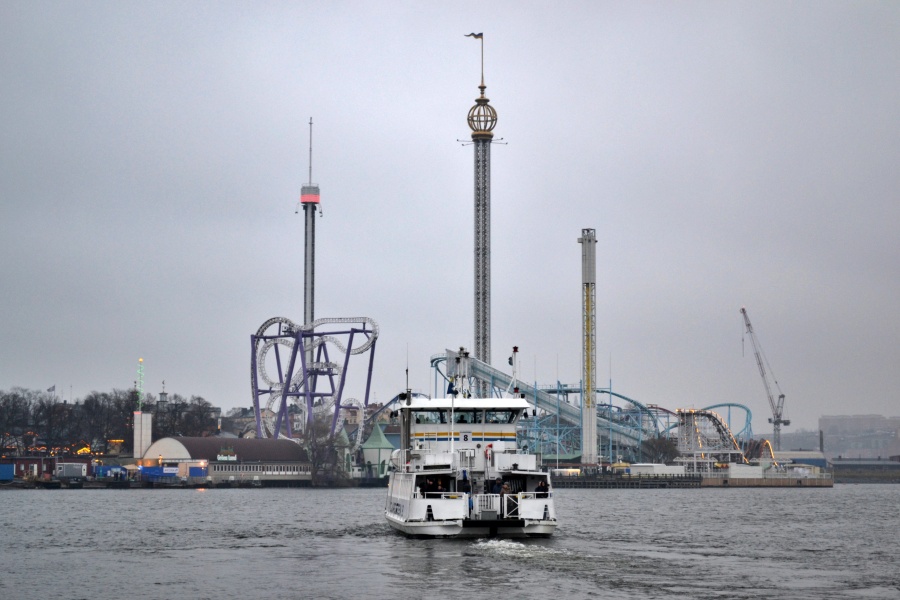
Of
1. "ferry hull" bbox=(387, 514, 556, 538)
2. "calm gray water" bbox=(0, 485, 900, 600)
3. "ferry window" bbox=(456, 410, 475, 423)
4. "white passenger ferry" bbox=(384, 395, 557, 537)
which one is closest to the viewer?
"calm gray water" bbox=(0, 485, 900, 600)

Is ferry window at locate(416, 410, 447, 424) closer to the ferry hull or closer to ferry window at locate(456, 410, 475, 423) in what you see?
ferry window at locate(456, 410, 475, 423)

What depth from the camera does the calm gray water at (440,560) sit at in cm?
4894

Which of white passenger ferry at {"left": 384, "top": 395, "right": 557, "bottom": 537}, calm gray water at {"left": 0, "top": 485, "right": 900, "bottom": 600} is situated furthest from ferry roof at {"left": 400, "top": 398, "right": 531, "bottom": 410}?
calm gray water at {"left": 0, "top": 485, "right": 900, "bottom": 600}

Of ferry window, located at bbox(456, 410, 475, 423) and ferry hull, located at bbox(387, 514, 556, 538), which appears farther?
ferry window, located at bbox(456, 410, 475, 423)

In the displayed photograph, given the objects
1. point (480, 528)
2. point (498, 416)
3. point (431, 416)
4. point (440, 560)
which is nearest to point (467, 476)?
point (480, 528)

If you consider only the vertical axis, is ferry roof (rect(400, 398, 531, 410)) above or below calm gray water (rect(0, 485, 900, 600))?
above

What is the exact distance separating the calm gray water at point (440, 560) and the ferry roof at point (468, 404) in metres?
7.44

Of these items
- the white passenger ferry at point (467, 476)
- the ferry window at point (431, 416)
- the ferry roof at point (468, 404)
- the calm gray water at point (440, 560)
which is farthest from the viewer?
the ferry window at point (431, 416)

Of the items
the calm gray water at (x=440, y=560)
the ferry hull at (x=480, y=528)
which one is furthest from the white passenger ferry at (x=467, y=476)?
the calm gray water at (x=440, y=560)

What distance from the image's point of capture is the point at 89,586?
51594 mm

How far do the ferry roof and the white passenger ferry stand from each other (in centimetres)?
5

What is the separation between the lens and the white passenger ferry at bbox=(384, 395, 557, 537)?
204 ft

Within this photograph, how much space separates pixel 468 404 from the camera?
69250 mm

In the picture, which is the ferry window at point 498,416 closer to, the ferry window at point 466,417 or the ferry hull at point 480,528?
the ferry window at point 466,417
